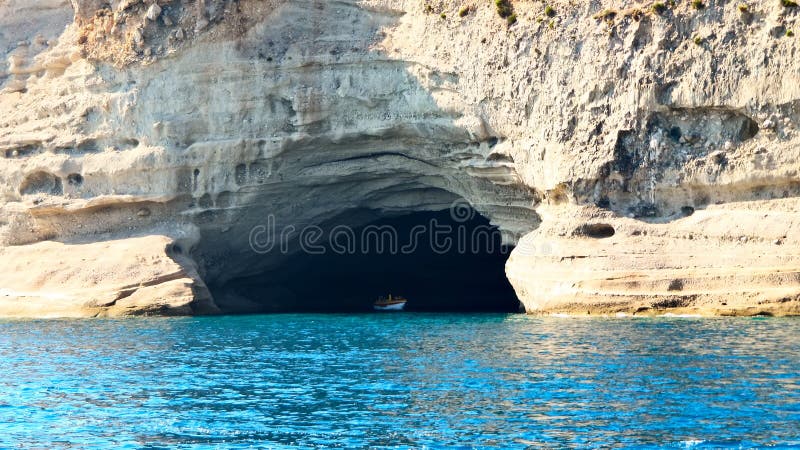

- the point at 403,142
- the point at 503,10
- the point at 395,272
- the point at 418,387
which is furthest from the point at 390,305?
the point at 418,387

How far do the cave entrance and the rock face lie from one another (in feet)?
6.49

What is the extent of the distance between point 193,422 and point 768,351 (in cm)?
1264

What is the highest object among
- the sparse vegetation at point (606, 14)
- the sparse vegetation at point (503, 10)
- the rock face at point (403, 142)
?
the sparse vegetation at point (503, 10)

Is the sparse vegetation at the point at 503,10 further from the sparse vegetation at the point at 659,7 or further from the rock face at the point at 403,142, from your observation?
the sparse vegetation at the point at 659,7

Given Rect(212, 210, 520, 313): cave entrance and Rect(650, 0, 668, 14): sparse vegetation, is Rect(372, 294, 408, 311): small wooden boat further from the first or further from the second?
Rect(650, 0, 668, 14): sparse vegetation

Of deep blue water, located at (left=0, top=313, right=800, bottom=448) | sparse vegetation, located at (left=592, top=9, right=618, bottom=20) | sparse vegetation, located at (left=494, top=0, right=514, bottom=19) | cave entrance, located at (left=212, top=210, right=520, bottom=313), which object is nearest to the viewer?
deep blue water, located at (left=0, top=313, right=800, bottom=448)

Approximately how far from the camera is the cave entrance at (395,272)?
47.1 metres

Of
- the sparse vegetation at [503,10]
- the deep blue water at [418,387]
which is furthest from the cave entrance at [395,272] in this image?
the deep blue water at [418,387]

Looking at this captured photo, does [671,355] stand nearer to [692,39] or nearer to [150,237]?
[692,39]

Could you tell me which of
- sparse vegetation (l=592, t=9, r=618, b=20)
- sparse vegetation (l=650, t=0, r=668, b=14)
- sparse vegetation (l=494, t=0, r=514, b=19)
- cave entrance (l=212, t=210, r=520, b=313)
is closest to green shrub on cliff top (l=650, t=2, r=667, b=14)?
sparse vegetation (l=650, t=0, r=668, b=14)

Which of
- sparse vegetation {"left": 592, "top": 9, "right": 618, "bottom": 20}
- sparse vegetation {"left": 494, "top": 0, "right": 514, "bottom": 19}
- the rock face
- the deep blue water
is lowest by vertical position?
the deep blue water

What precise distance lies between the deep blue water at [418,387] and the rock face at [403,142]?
332 centimetres

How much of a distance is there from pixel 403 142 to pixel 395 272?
13952 mm

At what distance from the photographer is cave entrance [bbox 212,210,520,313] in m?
47.1
